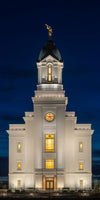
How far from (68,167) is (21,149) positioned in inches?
311

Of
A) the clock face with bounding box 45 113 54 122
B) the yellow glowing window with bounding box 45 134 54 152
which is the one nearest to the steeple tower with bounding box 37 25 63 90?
the clock face with bounding box 45 113 54 122

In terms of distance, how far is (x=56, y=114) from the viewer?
235ft

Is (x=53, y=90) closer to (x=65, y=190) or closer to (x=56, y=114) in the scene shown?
(x=56, y=114)

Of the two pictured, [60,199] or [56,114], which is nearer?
[60,199]

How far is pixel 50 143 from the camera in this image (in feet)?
234

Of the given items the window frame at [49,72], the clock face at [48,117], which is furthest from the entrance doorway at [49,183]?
the window frame at [49,72]

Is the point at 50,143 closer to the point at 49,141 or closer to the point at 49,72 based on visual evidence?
the point at 49,141

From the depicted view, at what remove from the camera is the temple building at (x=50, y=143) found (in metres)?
70.6

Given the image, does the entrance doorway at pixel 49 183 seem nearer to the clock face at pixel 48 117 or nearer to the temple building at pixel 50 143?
the temple building at pixel 50 143

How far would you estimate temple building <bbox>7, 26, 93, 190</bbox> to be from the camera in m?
70.6

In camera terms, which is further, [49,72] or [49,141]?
[49,72]

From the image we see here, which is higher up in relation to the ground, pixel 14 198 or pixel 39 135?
pixel 39 135

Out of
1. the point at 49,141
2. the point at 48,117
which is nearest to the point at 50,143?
the point at 49,141

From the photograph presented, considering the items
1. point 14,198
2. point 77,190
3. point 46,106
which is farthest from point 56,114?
point 14,198
